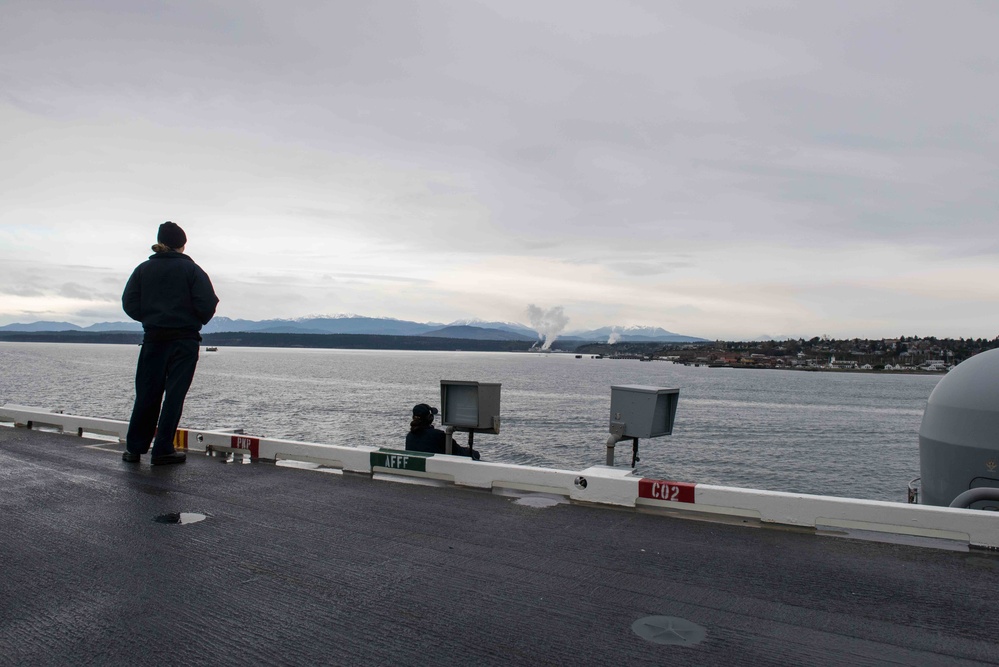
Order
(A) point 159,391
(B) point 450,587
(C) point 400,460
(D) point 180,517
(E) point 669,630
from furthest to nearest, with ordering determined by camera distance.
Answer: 1. (A) point 159,391
2. (C) point 400,460
3. (D) point 180,517
4. (B) point 450,587
5. (E) point 669,630

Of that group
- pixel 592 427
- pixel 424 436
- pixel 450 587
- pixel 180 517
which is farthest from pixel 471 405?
pixel 592 427

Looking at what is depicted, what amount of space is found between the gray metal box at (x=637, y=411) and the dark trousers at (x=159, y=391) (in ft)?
15.1

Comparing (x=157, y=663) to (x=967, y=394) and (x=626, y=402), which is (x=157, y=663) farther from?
(x=967, y=394)

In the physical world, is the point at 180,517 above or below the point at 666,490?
below

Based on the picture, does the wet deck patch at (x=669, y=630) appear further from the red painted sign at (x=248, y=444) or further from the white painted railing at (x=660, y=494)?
the red painted sign at (x=248, y=444)

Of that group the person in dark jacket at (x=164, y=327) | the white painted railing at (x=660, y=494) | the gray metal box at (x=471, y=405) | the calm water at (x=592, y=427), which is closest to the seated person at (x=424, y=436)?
the gray metal box at (x=471, y=405)

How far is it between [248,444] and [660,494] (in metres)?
4.73

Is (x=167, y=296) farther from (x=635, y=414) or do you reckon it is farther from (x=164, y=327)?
(x=635, y=414)

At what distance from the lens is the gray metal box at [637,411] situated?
7828 millimetres

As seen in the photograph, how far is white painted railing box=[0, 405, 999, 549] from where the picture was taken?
503cm

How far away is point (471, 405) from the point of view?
8352 millimetres

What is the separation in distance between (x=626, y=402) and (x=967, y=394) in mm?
4590

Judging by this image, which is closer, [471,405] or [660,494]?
[660,494]

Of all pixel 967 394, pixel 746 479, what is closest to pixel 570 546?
pixel 967 394
